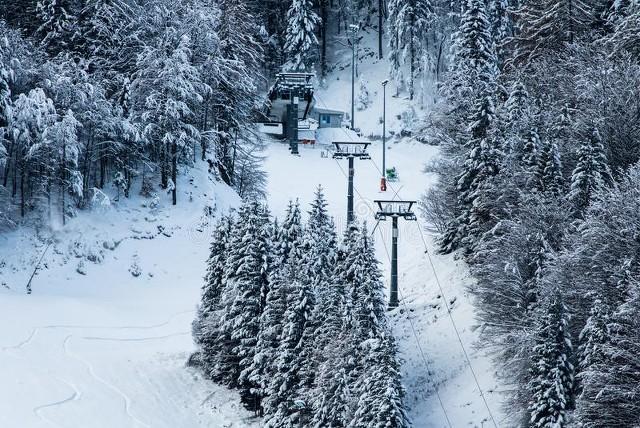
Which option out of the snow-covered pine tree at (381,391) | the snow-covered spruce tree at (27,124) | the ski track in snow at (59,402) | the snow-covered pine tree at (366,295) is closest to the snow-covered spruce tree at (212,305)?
the ski track in snow at (59,402)

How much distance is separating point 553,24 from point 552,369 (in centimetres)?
3025

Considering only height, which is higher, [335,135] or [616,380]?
[335,135]

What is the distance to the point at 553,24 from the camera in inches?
1816

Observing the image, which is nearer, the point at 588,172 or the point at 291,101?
the point at 588,172

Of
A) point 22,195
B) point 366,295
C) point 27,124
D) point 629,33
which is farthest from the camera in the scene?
point 22,195

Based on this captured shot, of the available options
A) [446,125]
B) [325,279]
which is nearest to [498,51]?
[446,125]

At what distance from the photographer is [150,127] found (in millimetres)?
43812

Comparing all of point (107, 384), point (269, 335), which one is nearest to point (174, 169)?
point (107, 384)

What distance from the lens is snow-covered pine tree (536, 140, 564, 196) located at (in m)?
29.1

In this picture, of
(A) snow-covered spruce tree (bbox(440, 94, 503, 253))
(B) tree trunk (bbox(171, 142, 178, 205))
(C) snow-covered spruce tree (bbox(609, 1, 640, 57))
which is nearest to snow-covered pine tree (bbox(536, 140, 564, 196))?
(A) snow-covered spruce tree (bbox(440, 94, 503, 253))

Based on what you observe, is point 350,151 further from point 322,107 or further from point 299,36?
point 299,36

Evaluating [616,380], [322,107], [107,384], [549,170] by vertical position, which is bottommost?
[107,384]

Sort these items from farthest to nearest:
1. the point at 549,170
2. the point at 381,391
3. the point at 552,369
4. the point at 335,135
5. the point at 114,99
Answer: the point at 335,135
the point at 114,99
the point at 549,170
the point at 381,391
the point at 552,369

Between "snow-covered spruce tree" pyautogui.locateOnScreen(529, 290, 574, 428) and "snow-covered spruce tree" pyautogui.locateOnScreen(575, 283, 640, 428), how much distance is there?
3.78 feet
